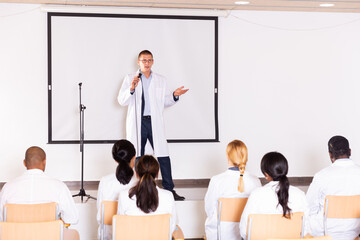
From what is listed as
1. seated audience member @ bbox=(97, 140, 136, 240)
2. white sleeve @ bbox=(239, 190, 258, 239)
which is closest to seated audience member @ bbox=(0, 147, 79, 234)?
seated audience member @ bbox=(97, 140, 136, 240)

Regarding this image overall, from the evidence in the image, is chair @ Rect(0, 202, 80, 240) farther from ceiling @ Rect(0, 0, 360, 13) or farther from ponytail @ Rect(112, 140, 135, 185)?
ceiling @ Rect(0, 0, 360, 13)

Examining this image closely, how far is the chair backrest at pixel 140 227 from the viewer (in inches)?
132

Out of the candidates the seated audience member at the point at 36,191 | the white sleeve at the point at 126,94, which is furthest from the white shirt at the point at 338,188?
the white sleeve at the point at 126,94

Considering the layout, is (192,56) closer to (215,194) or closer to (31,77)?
(31,77)

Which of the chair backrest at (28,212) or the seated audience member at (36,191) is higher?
the seated audience member at (36,191)

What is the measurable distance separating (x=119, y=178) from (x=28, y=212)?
2.40 feet

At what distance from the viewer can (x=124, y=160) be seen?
4.10 meters

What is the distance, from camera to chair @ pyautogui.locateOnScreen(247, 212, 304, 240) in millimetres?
3445

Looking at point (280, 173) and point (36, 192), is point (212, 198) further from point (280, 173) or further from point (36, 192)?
point (36, 192)

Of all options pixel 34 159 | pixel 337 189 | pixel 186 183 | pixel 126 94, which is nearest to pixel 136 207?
pixel 34 159

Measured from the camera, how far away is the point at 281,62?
23.9ft

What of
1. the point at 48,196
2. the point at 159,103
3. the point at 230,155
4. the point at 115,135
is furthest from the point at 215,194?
the point at 115,135

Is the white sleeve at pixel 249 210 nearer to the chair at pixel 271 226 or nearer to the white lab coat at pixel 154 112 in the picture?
the chair at pixel 271 226

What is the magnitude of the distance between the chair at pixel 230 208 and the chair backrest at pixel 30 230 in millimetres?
1413
